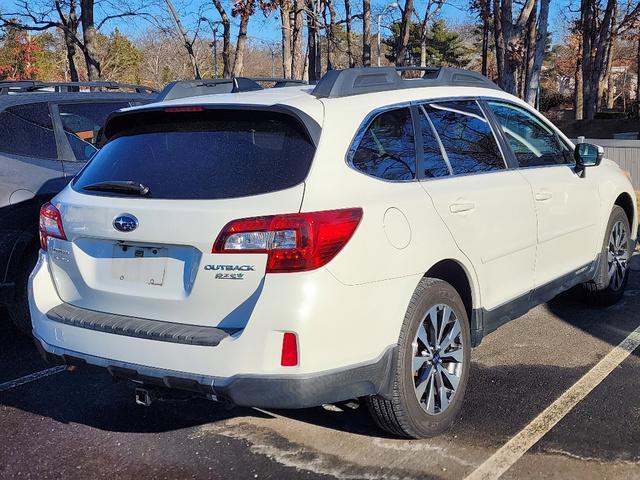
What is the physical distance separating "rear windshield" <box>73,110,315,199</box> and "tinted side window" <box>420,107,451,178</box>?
822 mm

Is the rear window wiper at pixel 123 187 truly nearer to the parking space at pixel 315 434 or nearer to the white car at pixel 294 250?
the white car at pixel 294 250

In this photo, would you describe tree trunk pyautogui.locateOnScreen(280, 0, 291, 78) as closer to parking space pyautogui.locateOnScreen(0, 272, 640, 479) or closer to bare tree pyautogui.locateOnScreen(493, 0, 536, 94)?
bare tree pyautogui.locateOnScreen(493, 0, 536, 94)

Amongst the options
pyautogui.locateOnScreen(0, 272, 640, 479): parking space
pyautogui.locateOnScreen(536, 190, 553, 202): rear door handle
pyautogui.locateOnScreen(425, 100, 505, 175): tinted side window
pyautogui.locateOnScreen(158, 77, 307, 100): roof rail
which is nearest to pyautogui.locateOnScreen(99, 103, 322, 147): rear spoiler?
pyautogui.locateOnScreen(158, 77, 307, 100): roof rail

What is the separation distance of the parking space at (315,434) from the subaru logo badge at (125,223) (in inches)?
45.0

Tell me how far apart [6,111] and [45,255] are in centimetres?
225

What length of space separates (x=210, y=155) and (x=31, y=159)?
2643 millimetres

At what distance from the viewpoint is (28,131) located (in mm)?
5598

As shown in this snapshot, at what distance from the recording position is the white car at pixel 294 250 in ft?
9.98

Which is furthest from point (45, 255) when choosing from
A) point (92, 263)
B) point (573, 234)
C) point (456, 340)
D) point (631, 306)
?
point (631, 306)

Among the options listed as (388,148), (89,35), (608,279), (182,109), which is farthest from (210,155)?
(89,35)

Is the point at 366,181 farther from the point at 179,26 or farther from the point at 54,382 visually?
the point at 179,26

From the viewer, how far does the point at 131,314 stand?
11.1 feet

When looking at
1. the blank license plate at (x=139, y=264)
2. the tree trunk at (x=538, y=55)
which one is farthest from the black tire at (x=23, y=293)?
the tree trunk at (x=538, y=55)

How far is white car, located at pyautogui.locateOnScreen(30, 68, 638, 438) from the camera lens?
304 centimetres
